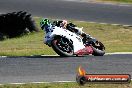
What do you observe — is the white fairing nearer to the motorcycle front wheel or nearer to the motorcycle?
the motorcycle

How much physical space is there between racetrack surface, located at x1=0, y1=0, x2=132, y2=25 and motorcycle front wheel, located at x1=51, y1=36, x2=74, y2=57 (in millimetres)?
11477

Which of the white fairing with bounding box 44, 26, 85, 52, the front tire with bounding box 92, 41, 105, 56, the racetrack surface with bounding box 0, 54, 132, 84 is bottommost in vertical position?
the front tire with bounding box 92, 41, 105, 56

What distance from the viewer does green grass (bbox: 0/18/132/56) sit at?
19298 mm

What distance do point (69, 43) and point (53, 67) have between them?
216 centimetres

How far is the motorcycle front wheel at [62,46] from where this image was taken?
16453 millimetres

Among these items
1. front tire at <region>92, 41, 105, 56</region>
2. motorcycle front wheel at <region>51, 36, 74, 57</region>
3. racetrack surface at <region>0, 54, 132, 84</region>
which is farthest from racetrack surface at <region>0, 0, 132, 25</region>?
racetrack surface at <region>0, 54, 132, 84</region>

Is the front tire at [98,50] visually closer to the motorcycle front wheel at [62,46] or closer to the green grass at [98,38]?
the motorcycle front wheel at [62,46]

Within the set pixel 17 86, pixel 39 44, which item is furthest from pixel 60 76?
pixel 39 44

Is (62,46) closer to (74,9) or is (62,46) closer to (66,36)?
(66,36)

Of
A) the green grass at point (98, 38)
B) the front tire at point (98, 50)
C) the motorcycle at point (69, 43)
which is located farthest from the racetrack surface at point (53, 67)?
the green grass at point (98, 38)

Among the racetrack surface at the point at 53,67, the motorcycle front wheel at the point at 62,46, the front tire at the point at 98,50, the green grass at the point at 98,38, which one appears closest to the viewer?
the racetrack surface at the point at 53,67

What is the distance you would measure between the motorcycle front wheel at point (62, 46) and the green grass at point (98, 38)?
147 cm

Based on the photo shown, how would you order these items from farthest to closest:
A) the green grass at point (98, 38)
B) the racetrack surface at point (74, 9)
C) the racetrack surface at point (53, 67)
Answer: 1. the racetrack surface at point (74, 9)
2. the green grass at point (98, 38)
3. the racetrack surface at point (53, 67)

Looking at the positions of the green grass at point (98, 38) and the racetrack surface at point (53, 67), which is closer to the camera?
the racetrack surface at point (53, 67)
